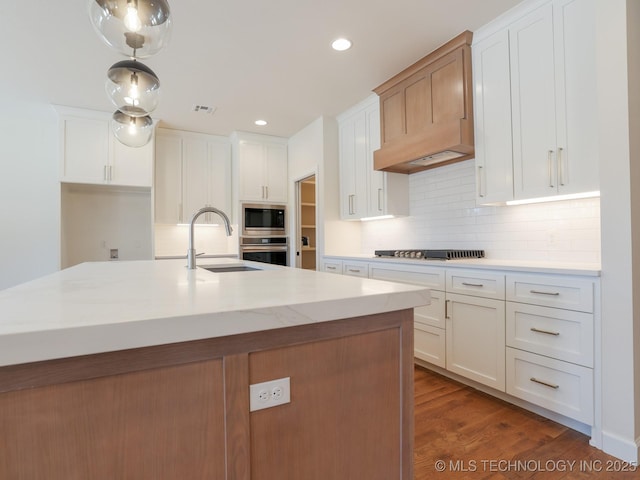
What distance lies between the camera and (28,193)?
13.0ft

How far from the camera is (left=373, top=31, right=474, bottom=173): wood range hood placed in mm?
2623

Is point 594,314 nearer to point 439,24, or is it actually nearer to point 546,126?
point 546,126

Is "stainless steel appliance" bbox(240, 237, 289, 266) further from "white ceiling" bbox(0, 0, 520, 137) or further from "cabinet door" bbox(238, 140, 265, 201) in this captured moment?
"white ceiling" bbox(0, 0, 520, 137)

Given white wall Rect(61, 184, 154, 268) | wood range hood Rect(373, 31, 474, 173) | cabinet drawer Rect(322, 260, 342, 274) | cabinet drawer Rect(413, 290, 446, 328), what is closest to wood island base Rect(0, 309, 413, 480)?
cabinet drawer Rect(413, 290, 446, 328)

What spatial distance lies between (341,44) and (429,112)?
3.04 ft

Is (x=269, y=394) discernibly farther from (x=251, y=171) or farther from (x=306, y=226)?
(x=306, y=226)

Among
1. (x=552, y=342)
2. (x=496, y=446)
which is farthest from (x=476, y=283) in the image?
(x=496, y=446)

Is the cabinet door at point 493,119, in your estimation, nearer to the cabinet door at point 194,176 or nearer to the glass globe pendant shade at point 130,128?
the glass globe pendant shade at point 130,128

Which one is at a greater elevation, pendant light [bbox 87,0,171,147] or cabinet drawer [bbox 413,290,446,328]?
pendant light [bbox 87,0,171,147]

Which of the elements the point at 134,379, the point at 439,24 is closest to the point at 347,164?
the point at 439,24

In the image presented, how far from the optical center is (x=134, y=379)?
2.27ft

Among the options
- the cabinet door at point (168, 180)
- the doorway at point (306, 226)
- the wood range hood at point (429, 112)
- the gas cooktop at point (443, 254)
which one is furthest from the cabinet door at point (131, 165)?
the gas cooktop at point (443, 254)

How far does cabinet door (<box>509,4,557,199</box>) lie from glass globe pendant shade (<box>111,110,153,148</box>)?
2572 millimetres

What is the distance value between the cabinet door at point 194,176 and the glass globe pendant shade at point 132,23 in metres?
3.41
